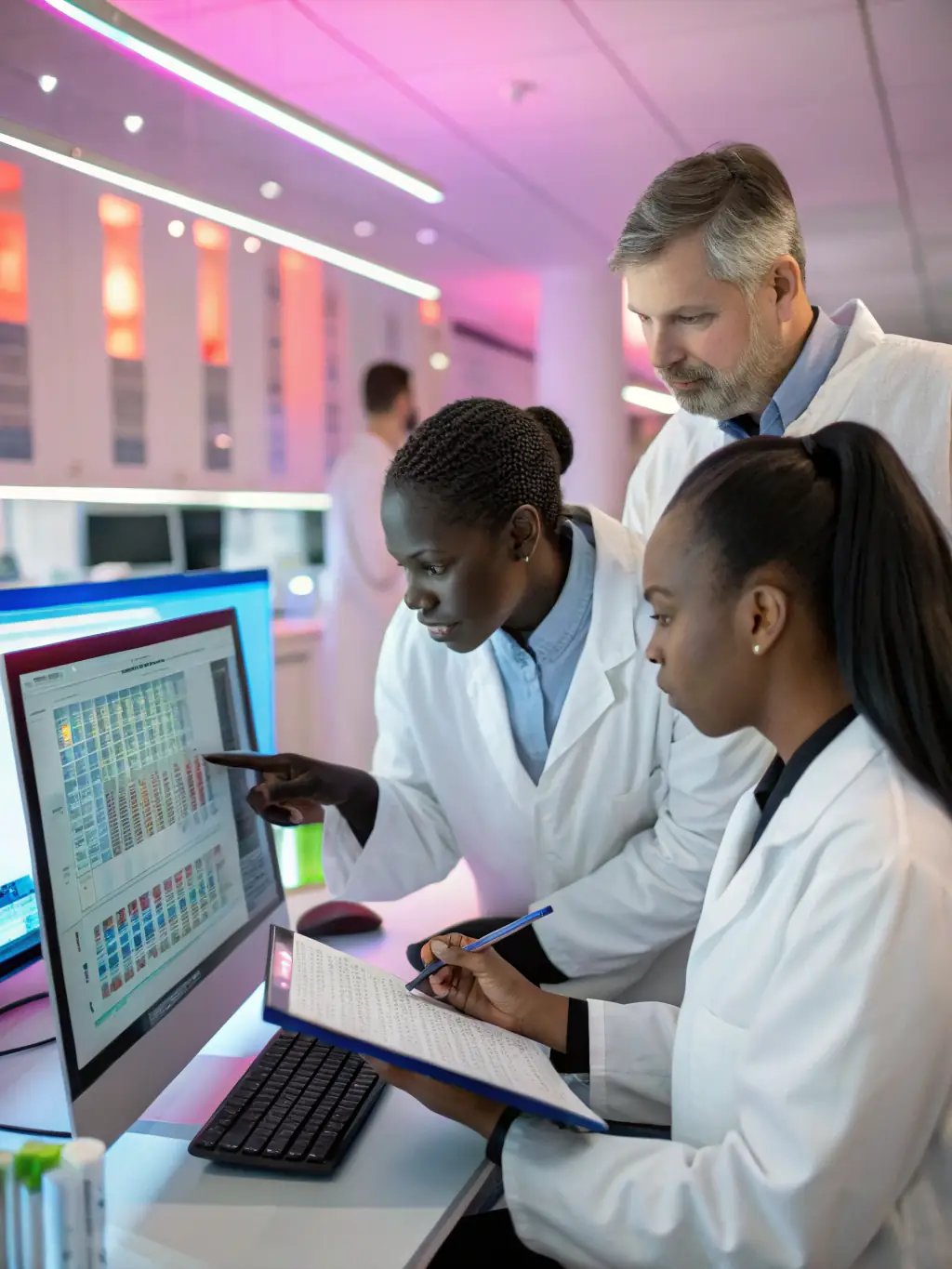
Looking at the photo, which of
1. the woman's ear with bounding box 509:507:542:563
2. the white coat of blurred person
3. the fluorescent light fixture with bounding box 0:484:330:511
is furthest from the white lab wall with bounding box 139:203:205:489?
the woman's ear with bounding box 509:507:542:563

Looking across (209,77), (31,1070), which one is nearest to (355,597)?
(209,77)

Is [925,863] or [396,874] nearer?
[925,863]

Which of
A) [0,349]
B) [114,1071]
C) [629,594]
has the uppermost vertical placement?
[0,349]

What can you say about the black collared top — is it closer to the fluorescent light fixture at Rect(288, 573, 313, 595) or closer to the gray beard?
the gray beard

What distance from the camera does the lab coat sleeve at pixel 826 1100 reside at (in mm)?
783

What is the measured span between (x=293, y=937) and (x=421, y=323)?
6070 millimetres

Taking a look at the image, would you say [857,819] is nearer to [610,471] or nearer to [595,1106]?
[595,1106]

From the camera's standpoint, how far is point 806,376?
1.58m

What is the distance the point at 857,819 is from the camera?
85cm

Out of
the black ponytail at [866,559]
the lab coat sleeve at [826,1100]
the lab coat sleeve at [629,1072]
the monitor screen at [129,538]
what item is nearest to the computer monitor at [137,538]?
the monitor screen at [129,538]

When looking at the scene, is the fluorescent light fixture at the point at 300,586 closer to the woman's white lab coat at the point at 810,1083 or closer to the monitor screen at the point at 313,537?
the monitor screen at the point at 313,537

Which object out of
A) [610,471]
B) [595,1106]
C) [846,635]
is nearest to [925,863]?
[846,635]

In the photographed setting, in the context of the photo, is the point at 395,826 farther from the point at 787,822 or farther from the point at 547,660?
the point at 787,822

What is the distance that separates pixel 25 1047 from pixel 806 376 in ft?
4.17
